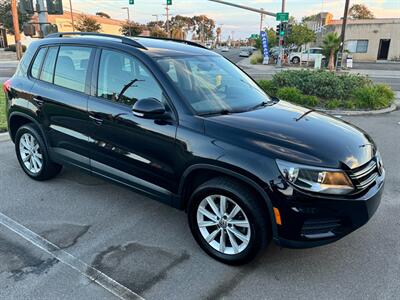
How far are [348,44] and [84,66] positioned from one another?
44.4 metres

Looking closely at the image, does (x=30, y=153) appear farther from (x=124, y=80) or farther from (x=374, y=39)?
(x=374, y=39)

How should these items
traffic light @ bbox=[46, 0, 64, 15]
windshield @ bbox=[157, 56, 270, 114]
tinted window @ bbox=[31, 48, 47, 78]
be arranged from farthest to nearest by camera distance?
1. traffic light @ bbox=[46, 0, 64, 15]
2. tinted window @ bbox=[31, 48, 47, 78]
3. windshield @ bbox=[157, 56, 270, 114]

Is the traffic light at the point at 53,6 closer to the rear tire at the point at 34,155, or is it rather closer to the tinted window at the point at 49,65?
the rear tire at the point at 34,155

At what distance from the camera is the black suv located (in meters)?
2.69

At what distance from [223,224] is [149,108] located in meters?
1.18

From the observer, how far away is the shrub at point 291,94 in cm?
971

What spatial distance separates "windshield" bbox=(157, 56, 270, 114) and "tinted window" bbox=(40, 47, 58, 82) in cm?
158

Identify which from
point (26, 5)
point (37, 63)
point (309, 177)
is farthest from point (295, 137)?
point (26, 5)

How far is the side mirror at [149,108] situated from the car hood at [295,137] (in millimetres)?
420

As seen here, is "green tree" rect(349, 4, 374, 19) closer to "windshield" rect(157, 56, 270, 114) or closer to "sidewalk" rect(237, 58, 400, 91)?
"sidewalk" rect(237, 58, 400, 91)

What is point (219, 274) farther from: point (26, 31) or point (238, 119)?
point (26, 31)

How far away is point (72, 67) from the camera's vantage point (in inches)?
157

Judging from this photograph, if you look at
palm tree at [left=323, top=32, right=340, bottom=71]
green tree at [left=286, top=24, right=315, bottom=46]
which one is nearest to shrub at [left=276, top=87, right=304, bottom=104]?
palm tree at [left=323, top=32, right=340, bottom=71]

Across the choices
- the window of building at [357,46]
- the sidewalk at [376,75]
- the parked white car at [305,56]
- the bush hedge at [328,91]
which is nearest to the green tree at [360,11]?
the window of building at [357,46]
